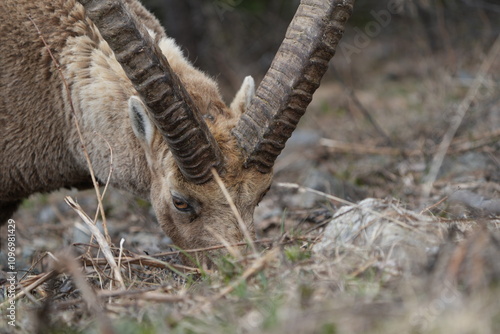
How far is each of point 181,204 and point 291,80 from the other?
1.38 m

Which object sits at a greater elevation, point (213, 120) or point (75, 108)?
point (213, 120)

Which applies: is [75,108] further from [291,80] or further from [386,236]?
Answer: [386,236]

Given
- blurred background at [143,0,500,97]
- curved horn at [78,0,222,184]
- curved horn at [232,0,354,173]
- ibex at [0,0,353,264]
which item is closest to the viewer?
curved horn at [78,0,222,184]

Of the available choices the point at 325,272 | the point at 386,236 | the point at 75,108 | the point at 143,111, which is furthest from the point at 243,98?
the point at 325,272

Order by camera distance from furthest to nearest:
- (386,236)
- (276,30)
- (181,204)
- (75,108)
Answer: (276,30) → (75,108) → (181,204) → (386,236)

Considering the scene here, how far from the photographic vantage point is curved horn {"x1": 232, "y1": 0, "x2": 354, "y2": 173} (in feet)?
17.1

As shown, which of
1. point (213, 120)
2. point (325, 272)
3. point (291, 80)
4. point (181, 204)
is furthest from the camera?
point (213, 120)

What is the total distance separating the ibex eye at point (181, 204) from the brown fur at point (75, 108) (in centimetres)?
7

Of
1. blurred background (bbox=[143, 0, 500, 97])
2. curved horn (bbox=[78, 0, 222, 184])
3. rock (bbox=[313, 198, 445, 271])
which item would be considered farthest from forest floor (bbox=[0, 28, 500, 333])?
blurred background (bbox=[143, 0, 500, 97])

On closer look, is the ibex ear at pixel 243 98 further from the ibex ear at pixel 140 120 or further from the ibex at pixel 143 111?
the ibex ear at pixel 140 120

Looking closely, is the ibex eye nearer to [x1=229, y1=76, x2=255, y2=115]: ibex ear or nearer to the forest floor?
the forest floor

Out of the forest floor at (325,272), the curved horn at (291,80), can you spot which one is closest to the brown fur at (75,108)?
the curved horn at (291,80)

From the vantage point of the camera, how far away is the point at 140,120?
5.56 m

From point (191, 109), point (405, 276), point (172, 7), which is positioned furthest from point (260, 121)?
point (172, 7)
